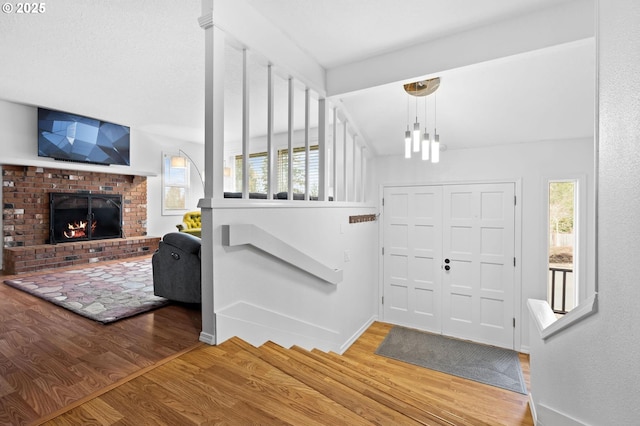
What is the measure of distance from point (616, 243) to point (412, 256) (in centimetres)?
356

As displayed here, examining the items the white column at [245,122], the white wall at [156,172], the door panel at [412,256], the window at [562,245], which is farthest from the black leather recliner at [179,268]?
the window at [562,245]

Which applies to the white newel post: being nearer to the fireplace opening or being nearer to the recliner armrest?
the recliner armrest

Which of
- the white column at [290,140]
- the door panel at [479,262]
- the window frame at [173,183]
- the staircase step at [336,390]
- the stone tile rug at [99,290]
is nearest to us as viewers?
the staircase step at [336,390]

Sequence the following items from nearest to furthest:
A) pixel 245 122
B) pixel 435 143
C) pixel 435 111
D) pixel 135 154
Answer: pixel 245 122
pixel 435 143
pixel 435 111
pixel 135 154

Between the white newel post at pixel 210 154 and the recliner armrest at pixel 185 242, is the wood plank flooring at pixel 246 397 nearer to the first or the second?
the white newel post at pixel 210 154

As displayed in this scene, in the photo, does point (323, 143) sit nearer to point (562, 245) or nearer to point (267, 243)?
point (267, 243)

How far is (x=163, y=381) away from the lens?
4.58 ft

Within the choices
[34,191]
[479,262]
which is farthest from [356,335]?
[34,191]

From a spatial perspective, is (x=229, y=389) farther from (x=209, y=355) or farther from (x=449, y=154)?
(x=449, y=154)

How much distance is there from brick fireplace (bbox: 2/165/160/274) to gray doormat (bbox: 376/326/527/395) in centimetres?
461

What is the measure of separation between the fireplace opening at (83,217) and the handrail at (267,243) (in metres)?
4.37

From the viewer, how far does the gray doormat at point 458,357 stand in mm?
3291

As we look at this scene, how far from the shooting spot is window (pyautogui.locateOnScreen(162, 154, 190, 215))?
237 inches

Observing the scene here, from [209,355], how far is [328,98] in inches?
104
